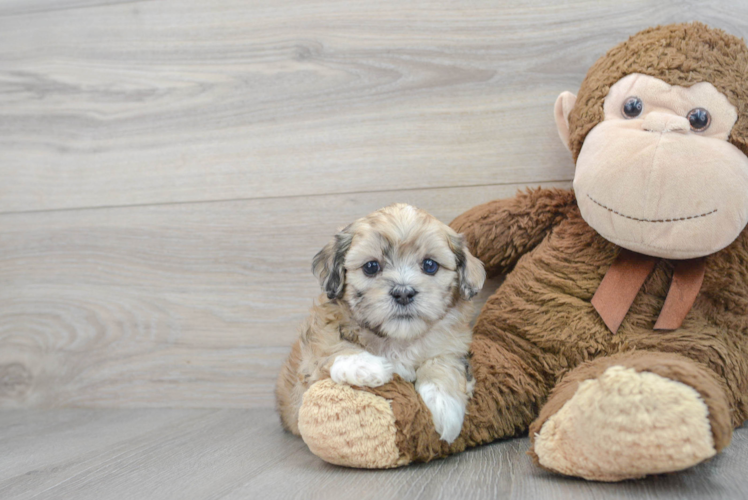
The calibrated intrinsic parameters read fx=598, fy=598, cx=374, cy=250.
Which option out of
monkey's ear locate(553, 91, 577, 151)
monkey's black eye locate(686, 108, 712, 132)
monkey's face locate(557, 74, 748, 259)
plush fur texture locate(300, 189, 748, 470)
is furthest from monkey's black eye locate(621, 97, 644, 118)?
plush fur texture locate(300, 189, 748, 470)

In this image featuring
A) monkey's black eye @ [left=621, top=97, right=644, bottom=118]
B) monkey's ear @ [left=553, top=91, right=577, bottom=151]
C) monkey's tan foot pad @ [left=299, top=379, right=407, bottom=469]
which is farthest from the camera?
monkey's ear @ [left=553, top=91, right=577, bottom=151]

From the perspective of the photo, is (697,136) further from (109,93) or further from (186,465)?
(109,93)

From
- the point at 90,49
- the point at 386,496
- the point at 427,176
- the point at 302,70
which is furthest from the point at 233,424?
the point at 90,49

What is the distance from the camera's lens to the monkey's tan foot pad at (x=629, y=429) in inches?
44.0

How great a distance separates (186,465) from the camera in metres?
1.55

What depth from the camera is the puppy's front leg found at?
1425 mm

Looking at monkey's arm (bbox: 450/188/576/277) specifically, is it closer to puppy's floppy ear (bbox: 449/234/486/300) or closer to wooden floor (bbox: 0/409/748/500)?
puppy's floppy ear (bbox: 449/234/486/300)

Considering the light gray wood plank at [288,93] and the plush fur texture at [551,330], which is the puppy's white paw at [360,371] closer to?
the plush fur texture at [551,330]

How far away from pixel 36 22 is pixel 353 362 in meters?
1.93

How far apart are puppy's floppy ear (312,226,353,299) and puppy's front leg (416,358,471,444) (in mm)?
300

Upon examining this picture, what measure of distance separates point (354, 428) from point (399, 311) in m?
0.29

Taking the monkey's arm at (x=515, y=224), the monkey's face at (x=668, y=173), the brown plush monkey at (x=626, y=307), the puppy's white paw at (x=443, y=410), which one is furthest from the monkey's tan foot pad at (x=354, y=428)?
the monkey's face at (x=668, y=173)

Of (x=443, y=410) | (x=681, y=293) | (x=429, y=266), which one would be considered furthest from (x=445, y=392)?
(x=681, y=293)

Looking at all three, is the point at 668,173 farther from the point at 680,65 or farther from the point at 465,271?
the point at 465,271
